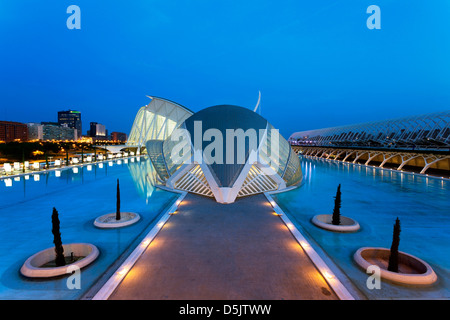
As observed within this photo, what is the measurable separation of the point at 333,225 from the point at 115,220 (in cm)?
863

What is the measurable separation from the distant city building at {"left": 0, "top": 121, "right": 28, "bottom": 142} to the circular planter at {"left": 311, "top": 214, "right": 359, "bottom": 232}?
159 m

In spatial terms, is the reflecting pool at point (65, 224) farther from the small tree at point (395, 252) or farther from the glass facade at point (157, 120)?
the glass facade at point (157, 120)

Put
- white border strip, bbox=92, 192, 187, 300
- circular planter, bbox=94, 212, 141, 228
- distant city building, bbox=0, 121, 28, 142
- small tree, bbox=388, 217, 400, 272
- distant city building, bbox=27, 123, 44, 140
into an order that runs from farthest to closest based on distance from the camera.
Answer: distant city building, bbox=27, 123, 44, 140 < distant city building, bbox=0, 121, 28, 142 < circular planter, bbox=94, 212, 141, 228 < small tree, bbox=388, 217, 400, 272 < white border strip, bbox=92, 192, 187, 300

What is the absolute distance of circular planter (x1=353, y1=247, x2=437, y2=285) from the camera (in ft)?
17.0

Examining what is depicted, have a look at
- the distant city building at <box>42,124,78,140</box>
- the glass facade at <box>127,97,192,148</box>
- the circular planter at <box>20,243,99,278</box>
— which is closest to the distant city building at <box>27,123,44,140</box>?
the distant city building at <box>42,124,78,140</box>

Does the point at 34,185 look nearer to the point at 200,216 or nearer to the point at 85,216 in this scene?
the point at 85,216

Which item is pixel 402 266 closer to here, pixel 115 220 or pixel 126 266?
pixel 126 266

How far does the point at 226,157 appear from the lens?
543 inches

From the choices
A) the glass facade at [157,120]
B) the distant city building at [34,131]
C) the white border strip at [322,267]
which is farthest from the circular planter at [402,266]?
the distant city building at [34,131]

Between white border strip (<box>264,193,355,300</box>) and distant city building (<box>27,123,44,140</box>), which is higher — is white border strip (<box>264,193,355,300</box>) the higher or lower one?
the lower one

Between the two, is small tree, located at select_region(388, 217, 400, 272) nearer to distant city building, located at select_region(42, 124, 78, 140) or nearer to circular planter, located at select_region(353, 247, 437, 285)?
circular planter, located at select_region(353, 247, 437, 285)

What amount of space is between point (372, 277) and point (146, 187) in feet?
46.1
